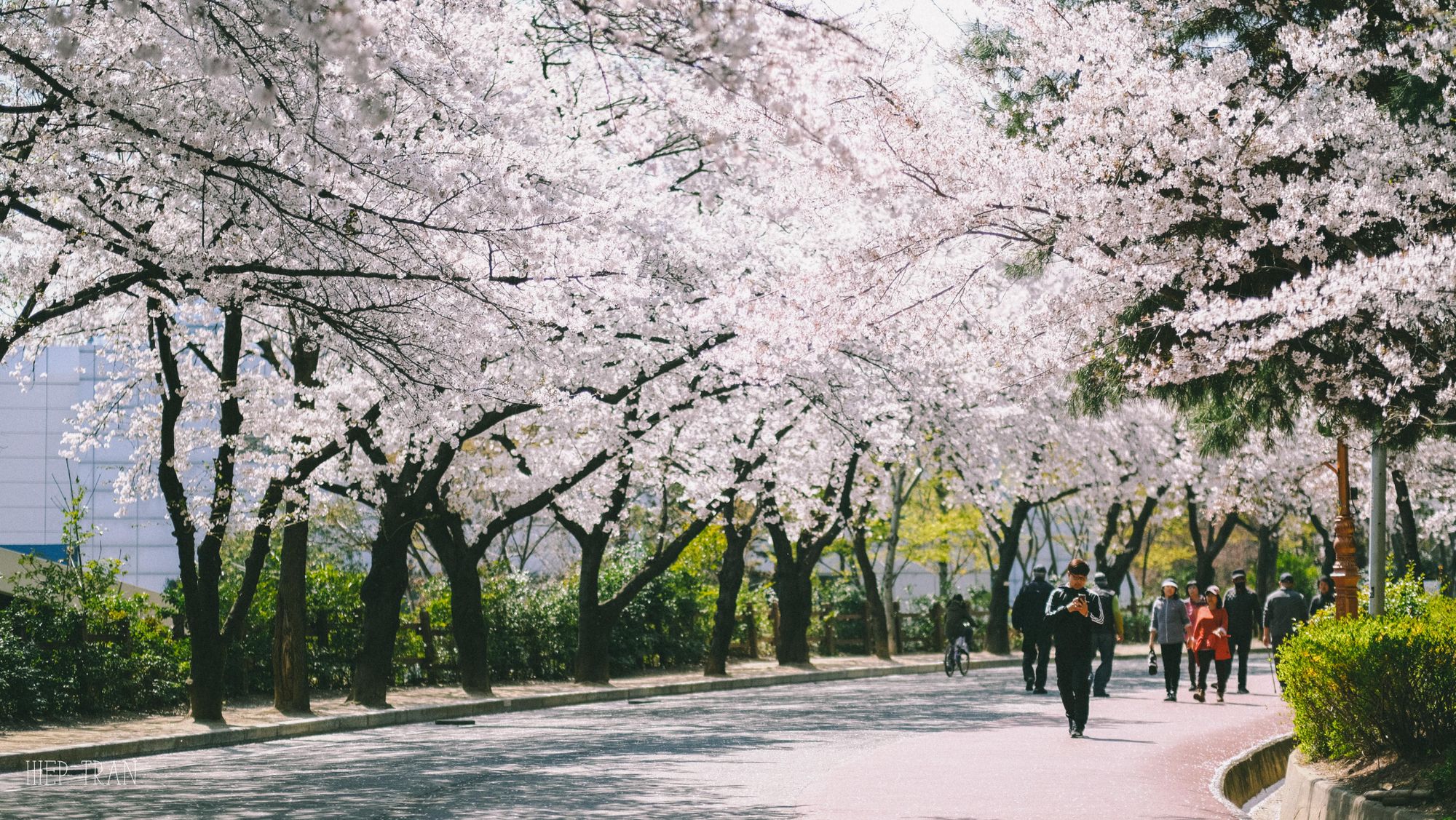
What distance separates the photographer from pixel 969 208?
10922 millimetres

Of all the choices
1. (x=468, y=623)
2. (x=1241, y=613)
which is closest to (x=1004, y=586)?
(x=1241, y=613)

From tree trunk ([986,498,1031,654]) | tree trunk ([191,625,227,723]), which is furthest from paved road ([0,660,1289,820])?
tree trunk ([986,498,1031,654])

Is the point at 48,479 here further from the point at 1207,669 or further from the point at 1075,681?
the point at 1075,681

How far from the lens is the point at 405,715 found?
63.8 feet

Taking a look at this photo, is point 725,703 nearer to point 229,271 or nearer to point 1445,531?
point 229,271

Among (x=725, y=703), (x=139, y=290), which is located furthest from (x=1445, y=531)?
(x=139, y=290)

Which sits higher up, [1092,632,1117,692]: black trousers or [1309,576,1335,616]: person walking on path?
[1309,576,1335,616]: person walking on path

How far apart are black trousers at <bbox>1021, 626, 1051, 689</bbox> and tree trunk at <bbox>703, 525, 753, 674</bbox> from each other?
25.4 ft

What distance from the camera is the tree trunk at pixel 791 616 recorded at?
31.3 metres

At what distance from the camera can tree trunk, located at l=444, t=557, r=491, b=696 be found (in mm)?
23062

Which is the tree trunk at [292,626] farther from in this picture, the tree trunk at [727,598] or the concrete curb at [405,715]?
the tree trunk at [727,598]

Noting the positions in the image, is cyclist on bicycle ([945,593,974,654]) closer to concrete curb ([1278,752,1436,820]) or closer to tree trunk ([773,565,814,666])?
tree trunk ([773,565,814,666])

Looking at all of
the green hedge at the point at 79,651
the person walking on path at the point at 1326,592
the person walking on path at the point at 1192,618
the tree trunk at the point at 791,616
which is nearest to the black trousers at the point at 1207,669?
the person walking on path at the point at 1192,618

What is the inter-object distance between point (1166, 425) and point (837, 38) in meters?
31.4
